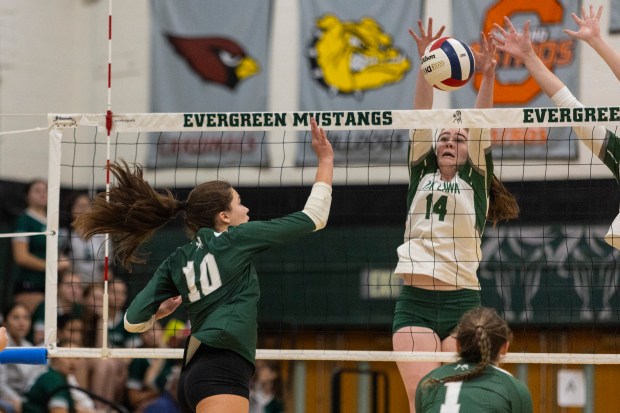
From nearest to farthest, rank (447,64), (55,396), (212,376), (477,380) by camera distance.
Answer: (477,380)
(212,376)
(447,64)
(55,396)

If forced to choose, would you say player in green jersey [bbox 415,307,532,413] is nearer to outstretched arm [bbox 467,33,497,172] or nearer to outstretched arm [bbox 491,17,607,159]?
outstretched arm [bbox 467,33,497,172]

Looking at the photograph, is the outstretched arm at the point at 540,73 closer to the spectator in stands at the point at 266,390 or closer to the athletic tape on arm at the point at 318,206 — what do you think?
the athletic tape on arm at the point at 318,206

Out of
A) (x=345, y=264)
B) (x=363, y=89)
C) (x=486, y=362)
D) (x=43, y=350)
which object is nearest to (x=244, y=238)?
(x=486, y=362)

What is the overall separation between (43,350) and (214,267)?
178 cm

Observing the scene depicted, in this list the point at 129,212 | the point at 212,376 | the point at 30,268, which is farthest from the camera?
the point at 30,268

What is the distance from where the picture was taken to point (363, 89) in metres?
12.8

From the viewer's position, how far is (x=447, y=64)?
6852 millimetres

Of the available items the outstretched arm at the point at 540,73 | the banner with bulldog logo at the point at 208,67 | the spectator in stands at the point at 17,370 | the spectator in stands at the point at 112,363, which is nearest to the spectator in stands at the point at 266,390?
the spectator in stands at the point at 112,363

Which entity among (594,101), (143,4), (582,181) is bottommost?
(582,181)

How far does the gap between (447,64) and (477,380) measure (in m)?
2.63

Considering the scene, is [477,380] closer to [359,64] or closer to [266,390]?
[266,390]

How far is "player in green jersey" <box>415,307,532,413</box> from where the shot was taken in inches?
187

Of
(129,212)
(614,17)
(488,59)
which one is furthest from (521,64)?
Answer: (129,212)

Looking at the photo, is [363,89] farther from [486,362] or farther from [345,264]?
[486,362]
